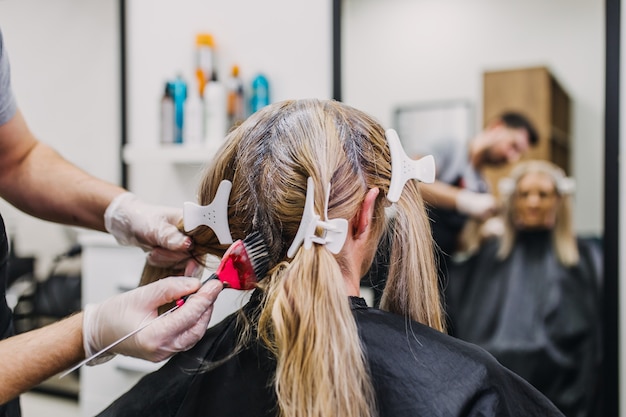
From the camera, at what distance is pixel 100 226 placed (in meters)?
1.49

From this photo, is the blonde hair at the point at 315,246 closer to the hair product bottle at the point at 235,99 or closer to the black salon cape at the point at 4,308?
the black salon cape at the point at 4,308

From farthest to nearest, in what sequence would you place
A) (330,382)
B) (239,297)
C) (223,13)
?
1. (223,13)
2. (239,297)
3. (330,382)

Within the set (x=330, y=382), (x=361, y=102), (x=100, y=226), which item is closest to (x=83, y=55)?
(x=361, y=102)

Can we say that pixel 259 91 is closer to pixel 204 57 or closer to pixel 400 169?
pixel 204 57

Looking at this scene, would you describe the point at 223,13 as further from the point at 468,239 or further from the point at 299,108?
the point at 299,108

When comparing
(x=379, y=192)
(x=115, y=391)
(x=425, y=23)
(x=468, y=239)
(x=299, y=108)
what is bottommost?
(x=115, y=391)

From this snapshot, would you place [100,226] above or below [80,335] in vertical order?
above

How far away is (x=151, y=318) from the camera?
1.01 meters

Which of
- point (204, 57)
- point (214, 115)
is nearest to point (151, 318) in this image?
point (214, 115)

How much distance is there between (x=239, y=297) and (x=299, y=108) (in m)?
0.43

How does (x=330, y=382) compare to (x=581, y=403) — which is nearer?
(x=330, y=382)

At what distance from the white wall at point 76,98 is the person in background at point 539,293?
177 centimetres

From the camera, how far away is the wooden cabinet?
2070mm

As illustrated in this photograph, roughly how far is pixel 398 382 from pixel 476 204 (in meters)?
1.41
